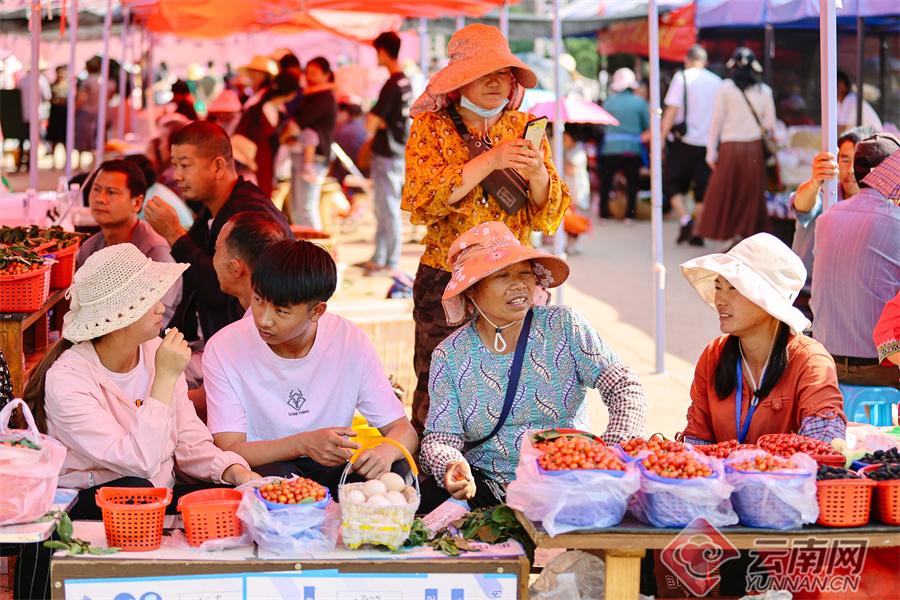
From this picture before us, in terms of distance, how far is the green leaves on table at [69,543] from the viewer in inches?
122

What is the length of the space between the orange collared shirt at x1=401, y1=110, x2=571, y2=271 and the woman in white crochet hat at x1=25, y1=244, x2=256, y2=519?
45.3 inches

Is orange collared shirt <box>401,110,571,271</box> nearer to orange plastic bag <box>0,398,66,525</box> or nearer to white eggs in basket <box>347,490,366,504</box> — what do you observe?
white eggs in basket <box>347,490,366,504</box>

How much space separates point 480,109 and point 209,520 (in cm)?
212

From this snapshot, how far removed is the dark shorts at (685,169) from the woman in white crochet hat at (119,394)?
36.5 ft

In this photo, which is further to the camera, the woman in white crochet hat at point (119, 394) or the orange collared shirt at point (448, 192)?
the orange collared shirt at point (448, 192)

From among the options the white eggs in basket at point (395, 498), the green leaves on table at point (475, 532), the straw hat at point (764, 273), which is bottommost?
the green leaves on table at point (475, 532)

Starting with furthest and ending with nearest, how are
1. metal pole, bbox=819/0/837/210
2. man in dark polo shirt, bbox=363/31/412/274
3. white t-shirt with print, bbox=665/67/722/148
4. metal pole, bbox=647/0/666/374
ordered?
white t-shirt with print, bbox=665/67/722/148, man in dark polo shirt, bbox=363/31/412/274, metal pole, bbox=647/0/666/374, metal pole, bbox=819/0/837/210

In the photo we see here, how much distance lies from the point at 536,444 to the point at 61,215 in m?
4.43

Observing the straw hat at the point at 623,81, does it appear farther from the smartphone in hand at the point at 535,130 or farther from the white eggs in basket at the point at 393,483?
the white eggs in basket at the point at 393,483

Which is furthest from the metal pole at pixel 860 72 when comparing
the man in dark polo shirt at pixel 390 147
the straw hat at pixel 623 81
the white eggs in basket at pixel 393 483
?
the white eggs in basket at pixel 393 483

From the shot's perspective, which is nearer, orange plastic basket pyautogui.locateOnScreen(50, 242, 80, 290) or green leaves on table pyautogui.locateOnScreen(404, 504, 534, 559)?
green leaves on table pyautogui.locateOnScreen(404, 504, 534, 559)

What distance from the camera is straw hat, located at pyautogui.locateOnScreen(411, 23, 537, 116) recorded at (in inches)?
181

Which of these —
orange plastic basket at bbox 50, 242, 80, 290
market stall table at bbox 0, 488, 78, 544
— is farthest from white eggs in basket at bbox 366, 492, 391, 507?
orange plastic basket at bbox 50, 242, 80, 290

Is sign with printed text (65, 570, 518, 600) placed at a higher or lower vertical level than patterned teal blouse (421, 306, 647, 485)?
lower
